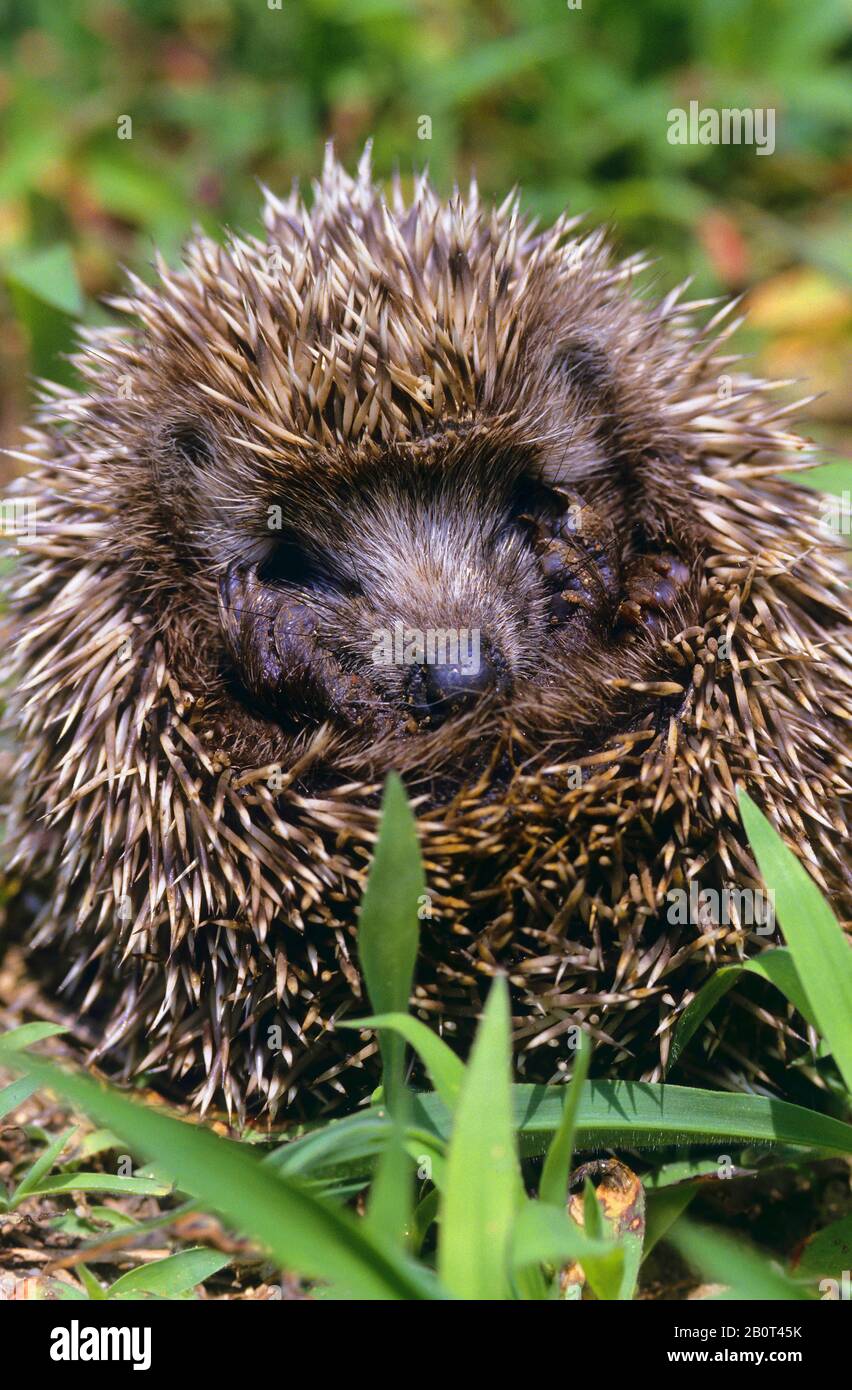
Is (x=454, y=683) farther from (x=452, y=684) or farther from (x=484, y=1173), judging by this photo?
(x=484, y=1173)

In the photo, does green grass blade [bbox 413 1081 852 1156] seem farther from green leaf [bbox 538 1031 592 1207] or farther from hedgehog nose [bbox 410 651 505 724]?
hedgehog nose [bbox 410 651 505 724]

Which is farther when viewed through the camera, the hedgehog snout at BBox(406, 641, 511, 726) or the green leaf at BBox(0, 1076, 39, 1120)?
the hedgehog snout at BBox(406, 641, 511, 726)

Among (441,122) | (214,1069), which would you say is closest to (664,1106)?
(214,1069)

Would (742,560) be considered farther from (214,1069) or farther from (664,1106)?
(214,1069)

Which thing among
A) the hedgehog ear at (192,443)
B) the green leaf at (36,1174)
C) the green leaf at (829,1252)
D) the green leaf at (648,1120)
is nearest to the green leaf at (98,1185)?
the green leaf at (36,1174)

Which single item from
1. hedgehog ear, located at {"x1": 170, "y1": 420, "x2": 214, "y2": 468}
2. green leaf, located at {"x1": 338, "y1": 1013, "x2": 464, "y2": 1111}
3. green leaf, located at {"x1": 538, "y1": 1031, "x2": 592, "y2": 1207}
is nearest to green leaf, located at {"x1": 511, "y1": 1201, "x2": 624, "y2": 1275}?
green leaf, located at {"x1": 538, "y1": 1031, "x2": 592, "y2": 1207}

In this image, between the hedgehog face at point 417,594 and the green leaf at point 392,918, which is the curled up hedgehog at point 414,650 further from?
the green leaf at point 392,918
